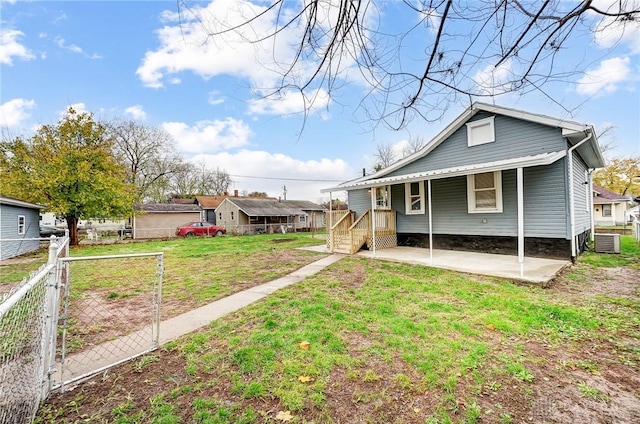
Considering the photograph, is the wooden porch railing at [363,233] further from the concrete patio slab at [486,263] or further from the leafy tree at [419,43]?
the leafy tree at [419,43]

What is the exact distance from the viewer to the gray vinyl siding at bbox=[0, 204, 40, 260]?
493 inches

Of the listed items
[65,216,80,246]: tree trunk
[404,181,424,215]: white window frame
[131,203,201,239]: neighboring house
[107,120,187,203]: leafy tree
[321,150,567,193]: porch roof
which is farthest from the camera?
[107,120,187,203]: leafy tree

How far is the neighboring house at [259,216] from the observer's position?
27.4 metres

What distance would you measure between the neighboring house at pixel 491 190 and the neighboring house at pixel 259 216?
47.6 feet

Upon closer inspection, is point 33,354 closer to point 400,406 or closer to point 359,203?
point 400,406

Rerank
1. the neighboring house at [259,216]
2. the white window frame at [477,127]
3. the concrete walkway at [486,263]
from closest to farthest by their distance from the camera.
Result: the concrete walkway at [486,263] → the white window frame at [477,127] → the neighboring house at [259,216]

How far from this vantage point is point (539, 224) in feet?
27.4

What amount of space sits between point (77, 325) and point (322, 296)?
3.67 meters

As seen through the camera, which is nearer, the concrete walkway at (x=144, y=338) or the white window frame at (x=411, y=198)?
the concrete walkway at (x=144, y=338)

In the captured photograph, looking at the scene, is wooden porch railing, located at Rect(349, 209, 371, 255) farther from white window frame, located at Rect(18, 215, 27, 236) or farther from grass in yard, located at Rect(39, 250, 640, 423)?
white window frame, located at Rect(18, 215, 27, 236)

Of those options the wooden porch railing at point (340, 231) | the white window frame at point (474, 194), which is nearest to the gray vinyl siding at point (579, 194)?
the white window frame at point (474, 194)

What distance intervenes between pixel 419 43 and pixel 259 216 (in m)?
26.1

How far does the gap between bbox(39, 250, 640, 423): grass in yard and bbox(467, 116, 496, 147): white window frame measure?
6038 mm

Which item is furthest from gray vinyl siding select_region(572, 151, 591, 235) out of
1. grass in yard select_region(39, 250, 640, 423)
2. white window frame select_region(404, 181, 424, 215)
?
grass in yard select_region(39, 250, 640, 423)
